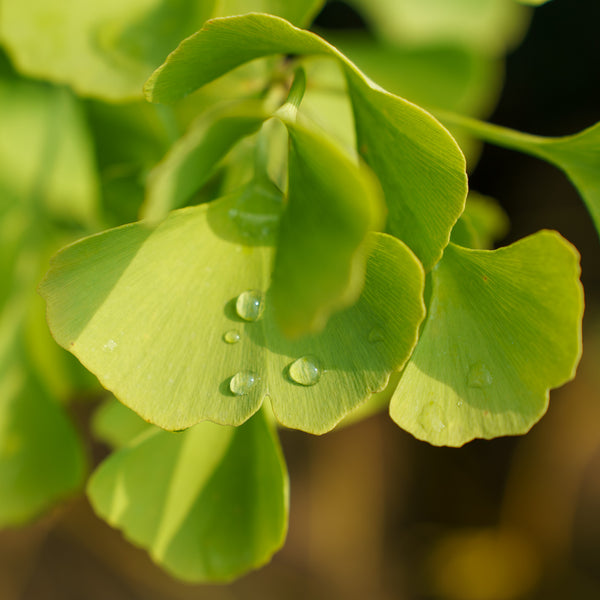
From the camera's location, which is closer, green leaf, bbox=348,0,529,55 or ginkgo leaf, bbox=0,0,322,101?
ginkgo leaf, bbox=0,0,322,101

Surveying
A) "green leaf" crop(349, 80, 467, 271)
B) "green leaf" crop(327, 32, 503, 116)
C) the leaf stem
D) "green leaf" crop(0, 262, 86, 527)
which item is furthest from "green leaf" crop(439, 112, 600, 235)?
"green leaf" crop(0, 262, 86, 527)

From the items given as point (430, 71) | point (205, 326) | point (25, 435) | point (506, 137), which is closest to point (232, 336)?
point (205, 326)

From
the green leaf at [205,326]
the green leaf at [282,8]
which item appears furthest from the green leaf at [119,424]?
the green leaf at [282,8]

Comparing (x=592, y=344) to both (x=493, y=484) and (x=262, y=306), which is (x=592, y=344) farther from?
(x=262, y=306)

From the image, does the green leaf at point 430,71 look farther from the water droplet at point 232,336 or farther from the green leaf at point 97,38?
the water droplet at point 232,336

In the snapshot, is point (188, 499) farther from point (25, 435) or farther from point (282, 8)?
point (282, 8)

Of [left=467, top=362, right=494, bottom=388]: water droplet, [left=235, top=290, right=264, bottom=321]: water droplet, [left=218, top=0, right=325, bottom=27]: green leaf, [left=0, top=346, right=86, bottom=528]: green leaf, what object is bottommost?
[left=0, top=346, right=86, bottom=528]: green leaf

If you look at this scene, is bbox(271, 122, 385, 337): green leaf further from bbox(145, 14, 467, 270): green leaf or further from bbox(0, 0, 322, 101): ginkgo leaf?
bbox(0, 0, 322, 101): ginkgo leaf
